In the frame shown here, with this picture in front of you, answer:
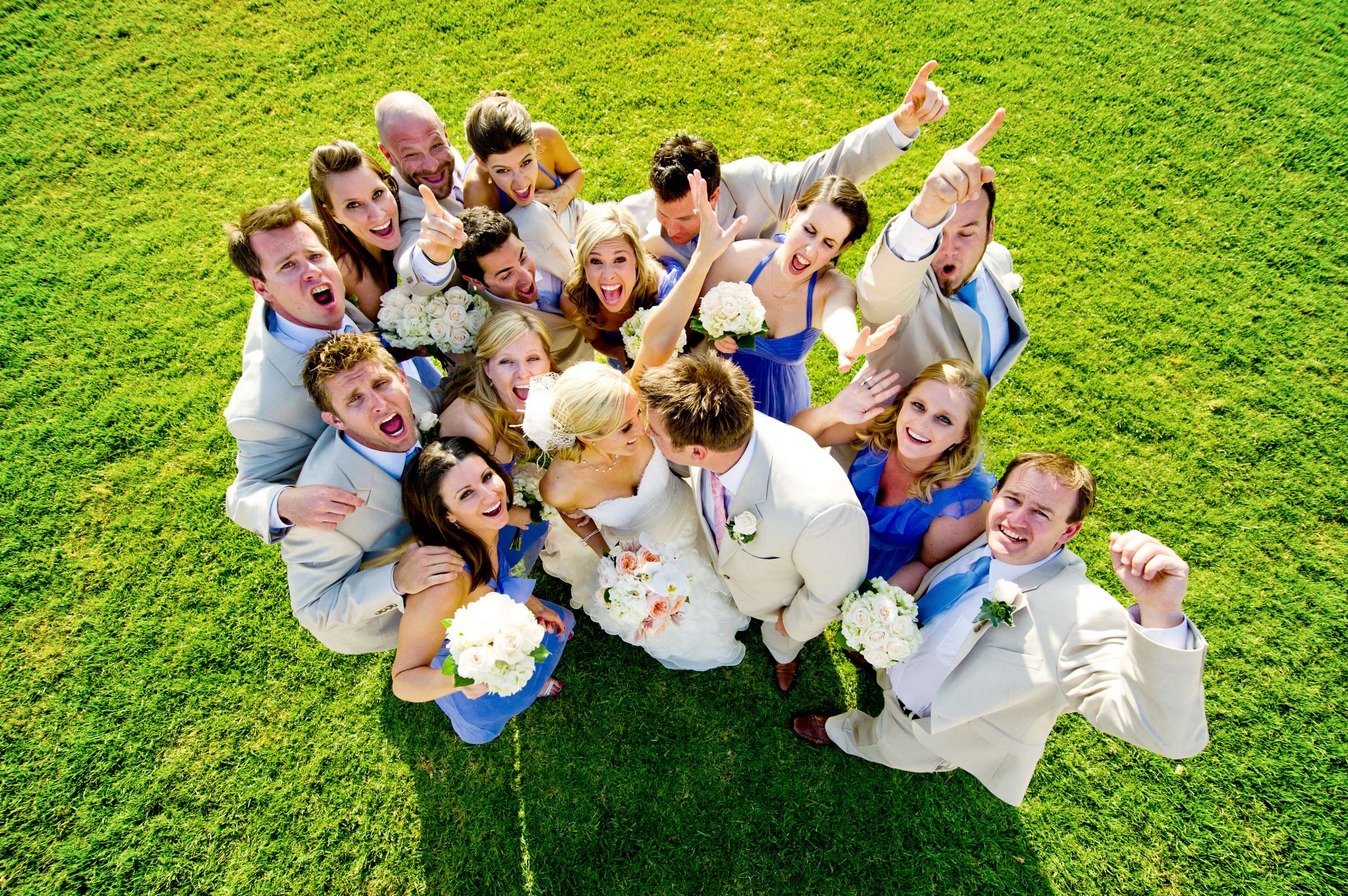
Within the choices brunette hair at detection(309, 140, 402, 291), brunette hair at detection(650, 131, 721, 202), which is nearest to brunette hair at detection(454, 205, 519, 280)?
brunette hair at detection(309, 140, 402, 291)

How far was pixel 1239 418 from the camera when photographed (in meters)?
6.58

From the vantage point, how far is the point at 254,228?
4.28 meters

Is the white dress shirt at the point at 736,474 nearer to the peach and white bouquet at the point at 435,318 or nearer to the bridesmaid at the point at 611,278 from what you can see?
the bridesmaid at the point at 611,278

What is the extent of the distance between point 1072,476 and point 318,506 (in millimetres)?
4406

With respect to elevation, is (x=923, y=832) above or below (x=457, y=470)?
below

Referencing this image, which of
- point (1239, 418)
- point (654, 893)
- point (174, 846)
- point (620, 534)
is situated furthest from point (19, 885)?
point (1239, 418)

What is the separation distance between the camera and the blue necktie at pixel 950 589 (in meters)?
4.07

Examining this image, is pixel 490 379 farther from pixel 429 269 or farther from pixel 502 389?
pixel 429 269

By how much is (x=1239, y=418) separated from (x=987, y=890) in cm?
525

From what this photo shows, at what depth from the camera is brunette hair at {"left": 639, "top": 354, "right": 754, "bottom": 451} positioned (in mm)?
3400

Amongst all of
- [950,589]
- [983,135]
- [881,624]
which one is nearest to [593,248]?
[983,135]

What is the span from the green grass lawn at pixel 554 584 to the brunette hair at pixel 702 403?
2.91 meters

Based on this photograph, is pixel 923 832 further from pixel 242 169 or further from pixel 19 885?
pixel 242 169

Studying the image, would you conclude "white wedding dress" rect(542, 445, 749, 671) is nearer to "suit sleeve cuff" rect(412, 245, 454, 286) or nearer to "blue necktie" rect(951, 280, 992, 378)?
"suit sleeve cuff" rect(412, 245, 454, 286)
